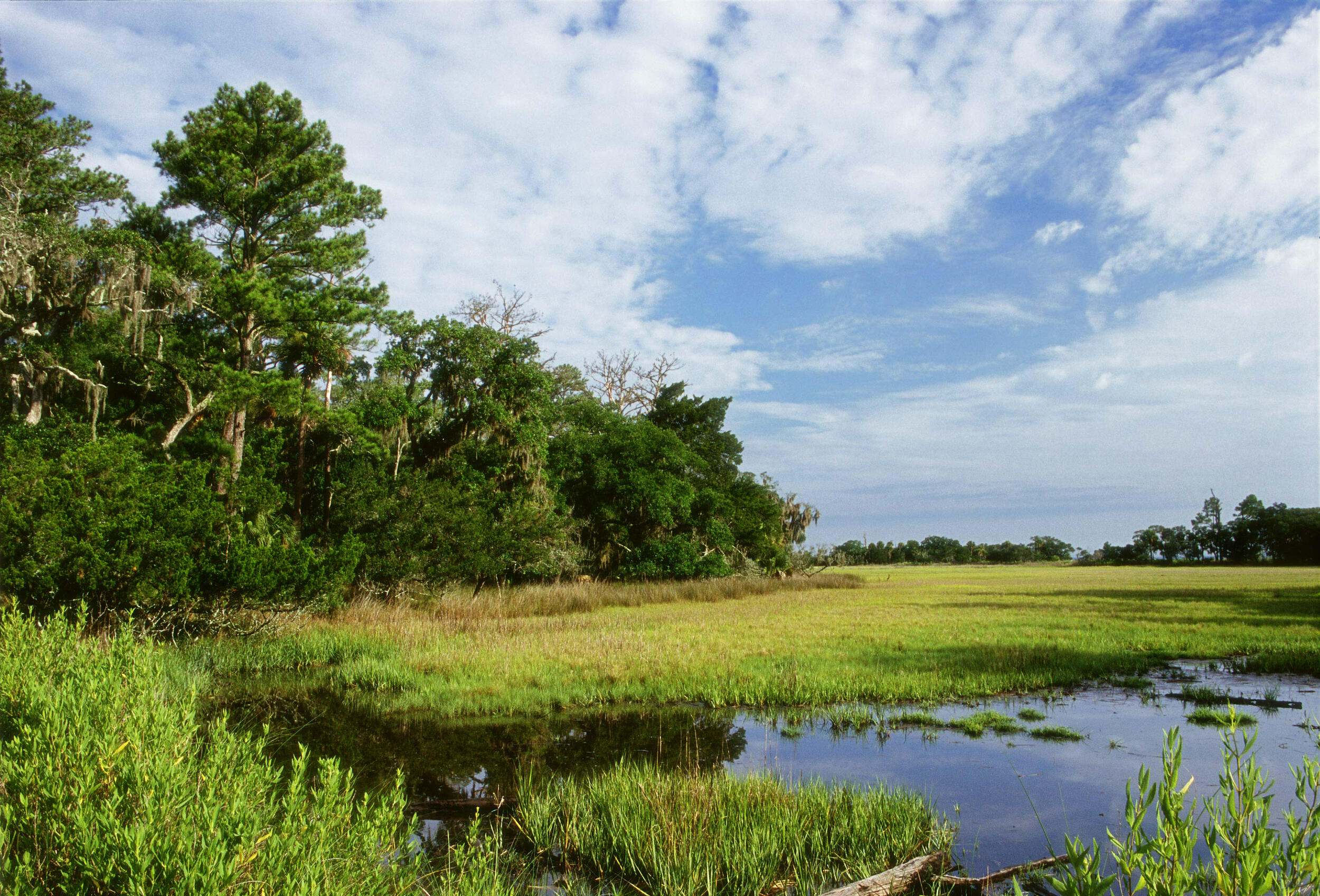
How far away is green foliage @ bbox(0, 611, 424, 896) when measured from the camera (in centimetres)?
322

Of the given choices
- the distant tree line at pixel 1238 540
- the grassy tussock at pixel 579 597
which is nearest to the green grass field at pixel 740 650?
the grassy tussock at pixel 579 597

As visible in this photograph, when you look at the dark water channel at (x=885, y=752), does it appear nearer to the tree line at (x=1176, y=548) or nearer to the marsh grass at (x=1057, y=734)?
the marsh grass at (x=1057, y=734)

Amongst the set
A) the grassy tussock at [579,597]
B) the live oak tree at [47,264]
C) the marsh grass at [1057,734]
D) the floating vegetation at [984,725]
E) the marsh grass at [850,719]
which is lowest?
the grassy tussock at [579,597]

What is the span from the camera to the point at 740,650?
15.5 meters

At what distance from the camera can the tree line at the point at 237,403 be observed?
47.0 feet

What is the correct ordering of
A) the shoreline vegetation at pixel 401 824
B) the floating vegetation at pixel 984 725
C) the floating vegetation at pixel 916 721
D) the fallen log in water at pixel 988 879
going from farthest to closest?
the floating vegetation at pixel 916 721 < the floating vegetation at pixel 984 725 < the fallen log in water at pixel 988 879 < the shoreline vegetation at pixel 401 824

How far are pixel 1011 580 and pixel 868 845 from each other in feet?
164

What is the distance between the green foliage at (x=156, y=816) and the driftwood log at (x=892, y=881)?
2609 mm

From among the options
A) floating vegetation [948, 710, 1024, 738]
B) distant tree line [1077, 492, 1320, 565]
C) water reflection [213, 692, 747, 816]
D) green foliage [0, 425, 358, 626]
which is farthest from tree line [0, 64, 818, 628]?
distant tree line [1077, 492, 1320, 565]

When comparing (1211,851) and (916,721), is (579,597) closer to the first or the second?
(916,721)

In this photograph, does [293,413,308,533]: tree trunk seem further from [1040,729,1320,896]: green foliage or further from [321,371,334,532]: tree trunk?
[1040,729,1320,896]: green foliage

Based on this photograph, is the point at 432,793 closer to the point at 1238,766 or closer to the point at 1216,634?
the point at 1238,766

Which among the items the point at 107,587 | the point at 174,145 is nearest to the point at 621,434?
the point at 174,145

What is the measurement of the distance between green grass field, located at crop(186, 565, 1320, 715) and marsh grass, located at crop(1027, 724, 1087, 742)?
223 centimetres
